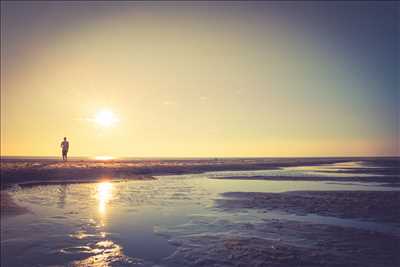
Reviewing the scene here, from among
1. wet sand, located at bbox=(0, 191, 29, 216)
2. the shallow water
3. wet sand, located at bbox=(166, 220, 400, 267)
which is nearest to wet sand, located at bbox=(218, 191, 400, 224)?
the shallow water

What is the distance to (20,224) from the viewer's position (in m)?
13.2

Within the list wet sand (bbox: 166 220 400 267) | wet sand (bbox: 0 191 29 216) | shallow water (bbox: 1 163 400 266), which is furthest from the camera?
wet sand (bbox: 0 191 29 216)

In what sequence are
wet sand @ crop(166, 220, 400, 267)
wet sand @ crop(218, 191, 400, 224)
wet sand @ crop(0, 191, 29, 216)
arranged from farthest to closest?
wet sand @ crop(218, 191, 400, 224), wet sand @ crop(0, 191, 29, 216), wet sand @ crop(166, 220, 400, 267)

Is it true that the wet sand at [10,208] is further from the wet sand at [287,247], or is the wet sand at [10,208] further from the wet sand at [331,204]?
the wet sand at [331,204]

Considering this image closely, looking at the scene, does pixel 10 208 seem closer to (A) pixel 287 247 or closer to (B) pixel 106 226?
(B) pixel 106 226

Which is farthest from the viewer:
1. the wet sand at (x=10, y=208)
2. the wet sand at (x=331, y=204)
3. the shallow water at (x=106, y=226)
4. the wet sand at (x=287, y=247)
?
the wet sand at (x=331, y=204)

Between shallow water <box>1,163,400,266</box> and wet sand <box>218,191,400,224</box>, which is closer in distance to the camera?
shallow water <box>1,163,400,266</box>

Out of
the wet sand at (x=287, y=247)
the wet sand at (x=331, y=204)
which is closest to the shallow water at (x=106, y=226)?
the wet sand at (x=287, y=247)

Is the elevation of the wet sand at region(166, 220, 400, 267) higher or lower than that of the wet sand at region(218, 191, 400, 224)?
higher

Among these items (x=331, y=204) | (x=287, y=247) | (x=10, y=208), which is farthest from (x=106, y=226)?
(x=331, y=204)

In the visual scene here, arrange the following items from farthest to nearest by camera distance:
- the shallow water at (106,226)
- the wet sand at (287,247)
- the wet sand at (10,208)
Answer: the wet sand at (10,208) < the shallow water at (106,226) < the wet sand at (287,247)

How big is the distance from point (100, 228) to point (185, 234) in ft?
12.0

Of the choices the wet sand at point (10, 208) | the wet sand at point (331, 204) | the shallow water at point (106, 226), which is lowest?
the wet sand at point (331, 204)

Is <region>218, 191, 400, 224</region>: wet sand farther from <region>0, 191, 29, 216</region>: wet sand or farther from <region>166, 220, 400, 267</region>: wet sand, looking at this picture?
<region>0, 191, 29, 216</region>: wet sand
